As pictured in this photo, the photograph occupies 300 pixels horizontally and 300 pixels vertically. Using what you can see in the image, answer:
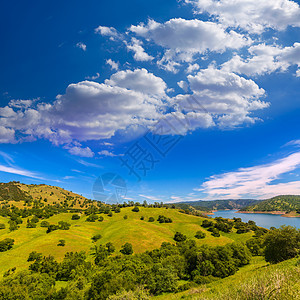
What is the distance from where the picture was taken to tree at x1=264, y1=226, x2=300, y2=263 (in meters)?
41.1

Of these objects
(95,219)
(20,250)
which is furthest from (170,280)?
(95,219)

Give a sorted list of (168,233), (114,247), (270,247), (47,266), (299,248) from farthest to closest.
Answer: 1. (168,233)
2. (114,247)
3. (47,266)
4. (270,247)
5. (299,248)

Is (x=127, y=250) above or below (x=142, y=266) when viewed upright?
below

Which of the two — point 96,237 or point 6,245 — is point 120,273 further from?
point 6,245

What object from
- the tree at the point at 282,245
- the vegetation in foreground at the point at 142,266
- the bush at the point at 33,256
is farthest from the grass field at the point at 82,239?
the tree at the point at 282,245

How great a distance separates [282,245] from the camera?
4234 centimetres

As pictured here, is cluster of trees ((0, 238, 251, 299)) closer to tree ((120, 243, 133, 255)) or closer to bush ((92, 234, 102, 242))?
tree ((120, 243, 133, 255))

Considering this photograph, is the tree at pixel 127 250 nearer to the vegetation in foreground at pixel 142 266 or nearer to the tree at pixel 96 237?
the vegetation in foreground at pixel 142 266

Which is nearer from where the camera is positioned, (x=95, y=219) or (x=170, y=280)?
(x=170, y=280)

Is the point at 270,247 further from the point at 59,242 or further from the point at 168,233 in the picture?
the point at 59,242

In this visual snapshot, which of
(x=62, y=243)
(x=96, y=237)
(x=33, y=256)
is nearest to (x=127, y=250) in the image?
(x=96, y=237)

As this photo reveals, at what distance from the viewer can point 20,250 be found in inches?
2938

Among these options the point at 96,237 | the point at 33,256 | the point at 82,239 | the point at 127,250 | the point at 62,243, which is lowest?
the point at 127,250

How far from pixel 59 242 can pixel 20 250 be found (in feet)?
50.2
